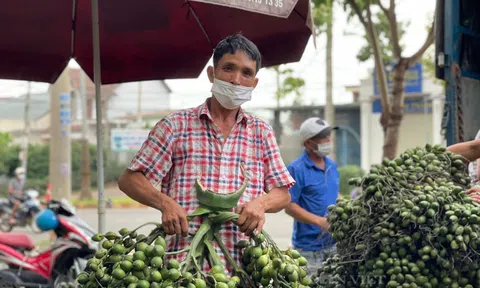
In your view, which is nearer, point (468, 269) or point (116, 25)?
point (468, 269)

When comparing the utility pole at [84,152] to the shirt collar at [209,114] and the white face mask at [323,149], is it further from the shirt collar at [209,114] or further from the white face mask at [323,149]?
the shirt collar at [209,114]

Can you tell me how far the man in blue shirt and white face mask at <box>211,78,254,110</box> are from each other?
2.02 meters

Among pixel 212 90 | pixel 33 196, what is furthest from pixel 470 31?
pixel 33 196

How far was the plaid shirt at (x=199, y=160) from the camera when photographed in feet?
9.09

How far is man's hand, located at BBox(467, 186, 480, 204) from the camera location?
315 centimetres

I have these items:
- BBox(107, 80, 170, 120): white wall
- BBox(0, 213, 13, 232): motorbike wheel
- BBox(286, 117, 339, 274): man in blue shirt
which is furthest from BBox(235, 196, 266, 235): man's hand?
BBox(107, 80, 170, 120): white wall

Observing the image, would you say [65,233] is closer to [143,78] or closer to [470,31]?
[143,78]

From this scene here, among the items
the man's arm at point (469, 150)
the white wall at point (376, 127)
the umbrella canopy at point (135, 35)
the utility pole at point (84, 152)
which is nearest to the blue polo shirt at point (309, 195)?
the umbrella canopy at point (135, 35)

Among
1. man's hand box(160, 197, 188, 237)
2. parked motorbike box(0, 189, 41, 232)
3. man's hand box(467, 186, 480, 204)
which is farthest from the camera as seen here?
parked motorbike box(0, 189, 41, 232)

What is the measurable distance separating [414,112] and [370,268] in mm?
27887

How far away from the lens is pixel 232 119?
114 inches

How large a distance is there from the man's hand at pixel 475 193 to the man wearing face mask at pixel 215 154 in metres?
0.87

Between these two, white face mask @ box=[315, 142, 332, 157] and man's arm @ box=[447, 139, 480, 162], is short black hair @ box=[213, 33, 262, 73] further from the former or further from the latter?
white face mask @ box=[315, 142, 332, 157]

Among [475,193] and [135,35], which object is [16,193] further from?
[475,193]
